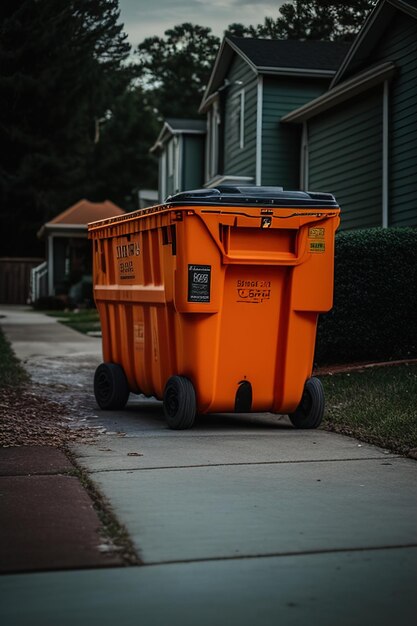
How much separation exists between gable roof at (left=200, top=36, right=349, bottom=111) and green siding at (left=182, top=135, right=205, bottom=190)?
4789mm

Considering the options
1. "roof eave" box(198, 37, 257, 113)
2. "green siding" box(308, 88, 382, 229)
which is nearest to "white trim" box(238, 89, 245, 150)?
"roof eave" box(198, 37, 257, 113)

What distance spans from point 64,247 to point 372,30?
26071mm

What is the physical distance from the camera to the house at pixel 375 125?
16500 mm

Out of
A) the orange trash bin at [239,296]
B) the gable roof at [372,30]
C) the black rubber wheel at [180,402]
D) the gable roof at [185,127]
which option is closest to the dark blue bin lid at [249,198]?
the orange trash bin at [239,296]

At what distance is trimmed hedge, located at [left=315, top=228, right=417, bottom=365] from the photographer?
11844 millimetres

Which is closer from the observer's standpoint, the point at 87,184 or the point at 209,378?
the point at 209,378

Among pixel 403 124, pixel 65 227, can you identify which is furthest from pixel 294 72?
pixel 65 227

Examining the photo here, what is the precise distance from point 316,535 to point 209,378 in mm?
3276

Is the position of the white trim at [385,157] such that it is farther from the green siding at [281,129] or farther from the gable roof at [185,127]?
the gable roof at [185,127]

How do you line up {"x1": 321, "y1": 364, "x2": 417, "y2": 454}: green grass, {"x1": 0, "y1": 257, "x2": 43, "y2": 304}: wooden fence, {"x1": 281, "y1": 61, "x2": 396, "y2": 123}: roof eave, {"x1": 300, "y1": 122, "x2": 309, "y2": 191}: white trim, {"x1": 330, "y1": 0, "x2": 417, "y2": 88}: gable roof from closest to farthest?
{"x1": 321, "y1": 364, "x2": 417, "y2": 454}: green grass → {"x1": 330, "y1": 0, "x2": 417, "y2": 88}: gable roof → {"x1": 281, "y1": 61, "x2": 396, "y2": 123}: roof eave → {"x1": 300, "y1": 122, "x2": 309, "y2": 191}: white trim → {"x1": 0, "y1": 257, "x2": 43, "y2": 304}: wooden fence

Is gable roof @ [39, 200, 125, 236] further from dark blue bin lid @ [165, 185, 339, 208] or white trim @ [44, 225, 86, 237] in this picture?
dark blue bin lid @ [165, 185, 339, 208]

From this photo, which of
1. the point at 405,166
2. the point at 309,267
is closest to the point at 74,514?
the point at 309,267

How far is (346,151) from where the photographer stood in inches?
766

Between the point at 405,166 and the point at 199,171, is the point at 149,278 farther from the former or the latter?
the point at 199,171
